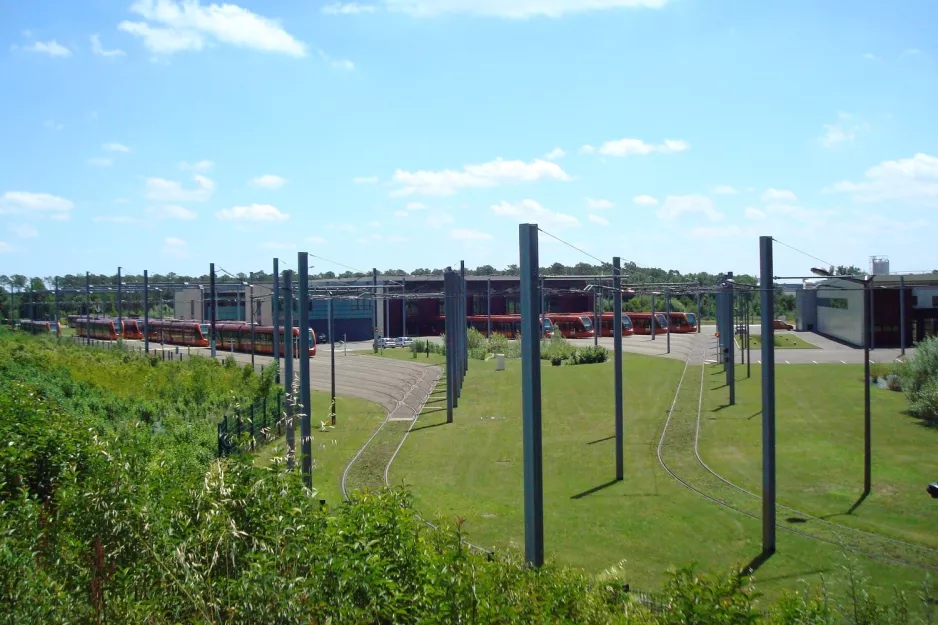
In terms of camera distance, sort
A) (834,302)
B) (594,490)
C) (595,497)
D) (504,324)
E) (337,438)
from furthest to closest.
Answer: (504,324) → (834,302) → (337,438) → (594,490) → (595,497)

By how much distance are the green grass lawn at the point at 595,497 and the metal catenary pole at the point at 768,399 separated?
44 centimetres

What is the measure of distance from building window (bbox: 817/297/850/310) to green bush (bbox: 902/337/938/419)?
25.8 meters

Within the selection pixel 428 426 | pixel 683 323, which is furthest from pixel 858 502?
pixel 683 323

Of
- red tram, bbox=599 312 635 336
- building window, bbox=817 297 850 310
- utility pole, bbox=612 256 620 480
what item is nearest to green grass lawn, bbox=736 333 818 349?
building window, bbox=817 297 850 310

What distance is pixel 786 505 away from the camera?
13.4 m

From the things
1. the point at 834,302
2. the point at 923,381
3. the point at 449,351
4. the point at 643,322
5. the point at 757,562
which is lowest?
the point at 757,562

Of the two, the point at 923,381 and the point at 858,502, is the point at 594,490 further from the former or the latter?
the point at 923,381

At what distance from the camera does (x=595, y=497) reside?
550 inches

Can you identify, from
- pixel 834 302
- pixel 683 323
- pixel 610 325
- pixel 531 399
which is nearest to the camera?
A: pixel 531 399

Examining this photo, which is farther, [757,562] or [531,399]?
[757,562]

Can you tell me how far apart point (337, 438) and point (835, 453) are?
472 inches

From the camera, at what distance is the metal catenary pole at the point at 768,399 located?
Answer: 11.0m

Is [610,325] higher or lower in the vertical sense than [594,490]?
higher

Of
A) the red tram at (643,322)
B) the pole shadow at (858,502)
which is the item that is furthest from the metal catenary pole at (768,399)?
the red tram at (643,322)
